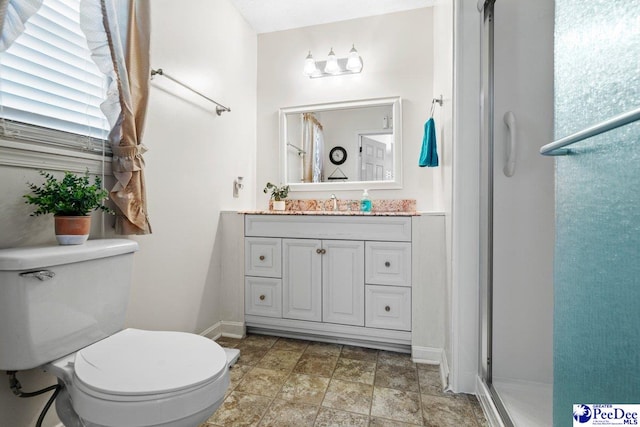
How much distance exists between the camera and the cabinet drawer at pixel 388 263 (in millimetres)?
1854

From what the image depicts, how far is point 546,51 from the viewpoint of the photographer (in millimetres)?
1383

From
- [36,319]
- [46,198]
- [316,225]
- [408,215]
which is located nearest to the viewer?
[36,319]

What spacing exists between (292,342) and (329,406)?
698 millimetres

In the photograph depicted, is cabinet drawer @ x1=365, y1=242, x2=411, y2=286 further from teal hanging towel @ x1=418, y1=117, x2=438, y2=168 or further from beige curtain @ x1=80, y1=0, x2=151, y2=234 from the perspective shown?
beige curtain @ x1=80, y1=0, x2=151, y2=234

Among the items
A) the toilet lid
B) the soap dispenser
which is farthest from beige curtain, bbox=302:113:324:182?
the toilet lid

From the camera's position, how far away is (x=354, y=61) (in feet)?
7.95

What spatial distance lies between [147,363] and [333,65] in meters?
2.33

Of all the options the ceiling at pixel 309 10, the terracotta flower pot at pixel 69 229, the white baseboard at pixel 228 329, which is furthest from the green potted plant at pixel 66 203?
the ceiling at pixel 309 10

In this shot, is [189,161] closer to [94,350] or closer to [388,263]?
[94,350]

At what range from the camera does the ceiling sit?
231cm

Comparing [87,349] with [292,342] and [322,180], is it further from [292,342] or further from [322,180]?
[322,180]

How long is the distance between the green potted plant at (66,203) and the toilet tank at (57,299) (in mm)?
56

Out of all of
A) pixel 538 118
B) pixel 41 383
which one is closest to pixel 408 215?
pixel 538 118

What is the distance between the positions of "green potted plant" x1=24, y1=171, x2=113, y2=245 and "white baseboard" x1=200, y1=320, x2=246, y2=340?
121cm
